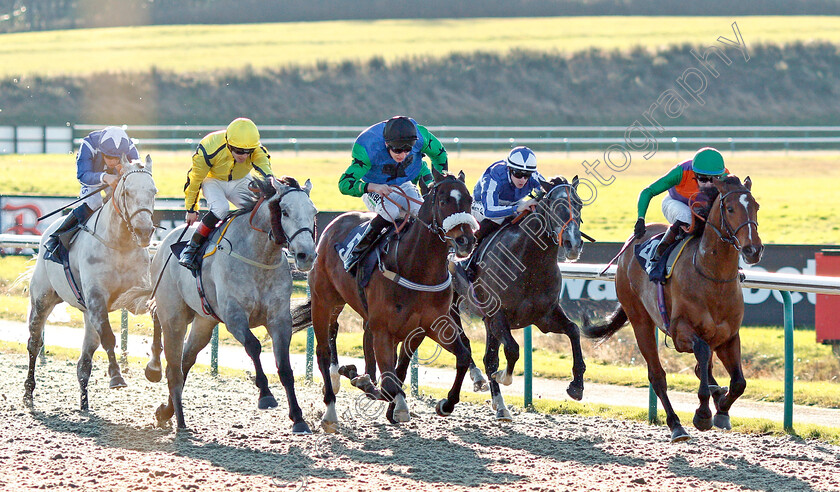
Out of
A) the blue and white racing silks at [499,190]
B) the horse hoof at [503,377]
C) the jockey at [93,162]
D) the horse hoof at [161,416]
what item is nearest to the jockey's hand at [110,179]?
the jockey at [93,162]

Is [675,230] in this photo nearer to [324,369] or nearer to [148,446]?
[324,369]

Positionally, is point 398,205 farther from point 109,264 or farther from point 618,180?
point 618,180

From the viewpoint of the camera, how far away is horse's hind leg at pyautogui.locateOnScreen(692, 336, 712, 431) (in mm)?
6090

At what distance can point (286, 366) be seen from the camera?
258 inches

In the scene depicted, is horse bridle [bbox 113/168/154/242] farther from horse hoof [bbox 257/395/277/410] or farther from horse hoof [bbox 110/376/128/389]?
horse hoof [bbox 257/395/277/410]

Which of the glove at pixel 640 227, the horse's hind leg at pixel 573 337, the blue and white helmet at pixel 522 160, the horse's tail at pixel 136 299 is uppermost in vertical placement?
the blue and white helmet at pixel 522 160

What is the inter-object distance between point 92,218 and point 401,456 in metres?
3.39

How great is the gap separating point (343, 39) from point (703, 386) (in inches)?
1814

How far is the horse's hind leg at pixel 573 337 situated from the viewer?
22.9 feet

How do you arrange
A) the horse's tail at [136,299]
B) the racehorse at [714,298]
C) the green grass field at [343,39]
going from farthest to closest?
the green grass field at [343,39]
the horse's tail at [136,299]
the racehorse at [714,298]

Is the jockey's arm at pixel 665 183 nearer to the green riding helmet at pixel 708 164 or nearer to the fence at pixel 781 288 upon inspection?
the green riding helmet at pixel 708 164

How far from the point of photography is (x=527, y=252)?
24.1ft

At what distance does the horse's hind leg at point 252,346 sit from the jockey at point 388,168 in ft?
2.59

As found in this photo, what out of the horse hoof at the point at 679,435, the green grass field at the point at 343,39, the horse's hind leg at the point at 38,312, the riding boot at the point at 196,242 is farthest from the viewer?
the green grass field at the point at 343,39
